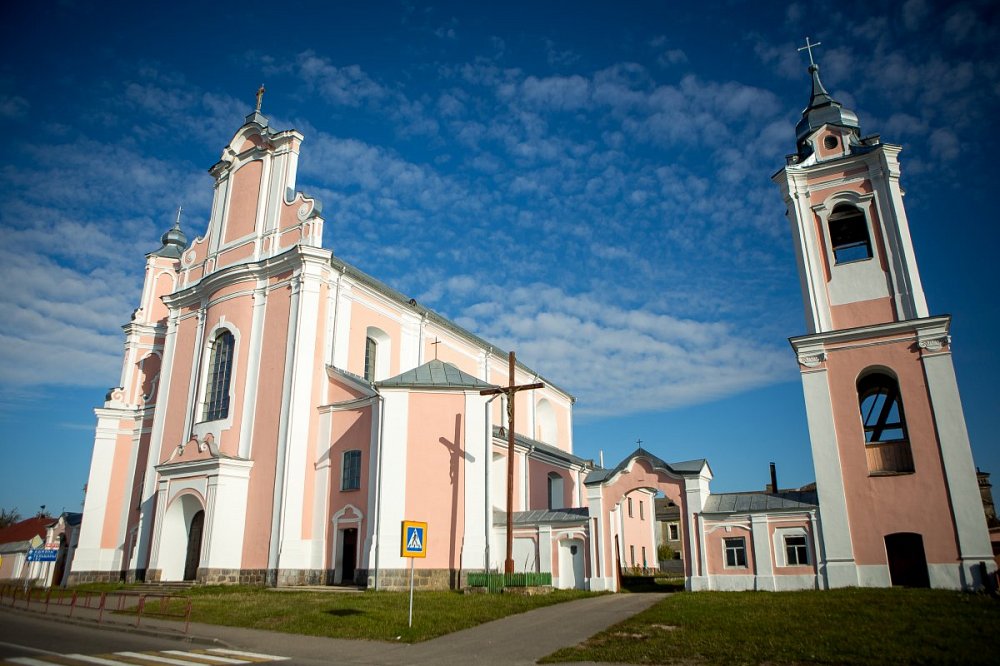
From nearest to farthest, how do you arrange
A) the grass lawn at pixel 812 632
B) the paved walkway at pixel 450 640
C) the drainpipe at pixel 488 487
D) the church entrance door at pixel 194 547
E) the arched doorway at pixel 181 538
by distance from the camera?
the grass lawn at pixel 812 632 → the paved walkway at pixel 450 640 → the drainpipe at pixel 488 487 → the arched doorway at pixel 181 538 → the church entrance door at pixel 194 547

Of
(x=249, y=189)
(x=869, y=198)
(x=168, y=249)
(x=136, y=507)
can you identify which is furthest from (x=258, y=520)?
(x=869, y=198)

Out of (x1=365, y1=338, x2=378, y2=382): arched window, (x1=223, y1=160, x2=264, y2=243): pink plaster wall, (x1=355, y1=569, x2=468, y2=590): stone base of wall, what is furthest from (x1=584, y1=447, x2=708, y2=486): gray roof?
(x1=223, y1=160, x2=264, y2=243): pink plaster wall

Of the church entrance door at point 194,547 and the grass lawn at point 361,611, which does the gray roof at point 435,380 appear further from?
the church entrance door at point 194,547

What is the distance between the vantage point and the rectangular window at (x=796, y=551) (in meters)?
17.5

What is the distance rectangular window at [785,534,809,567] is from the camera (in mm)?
17469

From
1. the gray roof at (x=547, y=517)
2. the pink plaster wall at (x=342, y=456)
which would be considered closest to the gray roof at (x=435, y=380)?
the pink plaster wall at (x=342, y=456)

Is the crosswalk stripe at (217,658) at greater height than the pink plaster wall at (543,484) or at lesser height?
lesser

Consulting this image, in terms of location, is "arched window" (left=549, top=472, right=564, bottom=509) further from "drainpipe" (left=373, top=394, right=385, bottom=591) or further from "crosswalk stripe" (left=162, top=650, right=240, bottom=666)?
"crosswalk stripe" (left=162, top=650, right=240, bottom=666)

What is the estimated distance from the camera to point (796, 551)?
17.6 metres

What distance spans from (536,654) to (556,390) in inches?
1217

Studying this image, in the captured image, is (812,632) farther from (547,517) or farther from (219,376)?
(219,376)

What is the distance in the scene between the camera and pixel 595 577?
19.9 metres

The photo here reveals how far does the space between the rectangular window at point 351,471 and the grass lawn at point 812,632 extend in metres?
10.7

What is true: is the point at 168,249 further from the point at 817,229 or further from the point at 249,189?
the point at 817,229
